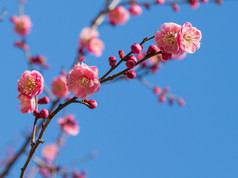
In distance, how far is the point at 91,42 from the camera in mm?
4062

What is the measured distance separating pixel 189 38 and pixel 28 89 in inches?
36.9

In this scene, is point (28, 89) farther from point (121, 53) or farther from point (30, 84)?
point (121, 53)

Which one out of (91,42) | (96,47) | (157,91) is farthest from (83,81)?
(157,91)

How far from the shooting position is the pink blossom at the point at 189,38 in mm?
1389

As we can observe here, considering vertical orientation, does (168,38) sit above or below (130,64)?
above

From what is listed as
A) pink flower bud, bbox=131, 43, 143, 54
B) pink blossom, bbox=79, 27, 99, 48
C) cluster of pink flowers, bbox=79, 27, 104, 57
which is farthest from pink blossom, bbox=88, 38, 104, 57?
pink flower bud, bbox=131, 43, 143, 54

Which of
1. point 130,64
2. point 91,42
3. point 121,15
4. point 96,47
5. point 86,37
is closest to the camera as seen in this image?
point 130,64

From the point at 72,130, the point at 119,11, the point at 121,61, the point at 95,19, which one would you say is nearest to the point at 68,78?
the point at 121,61

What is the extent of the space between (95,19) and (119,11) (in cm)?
140

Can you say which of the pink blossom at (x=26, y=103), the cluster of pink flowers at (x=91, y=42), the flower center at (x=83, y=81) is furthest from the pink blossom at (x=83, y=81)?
the cluster of pink flowers at (x=91, y=42)

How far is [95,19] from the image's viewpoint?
130 inches

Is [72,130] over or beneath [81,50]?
beneath

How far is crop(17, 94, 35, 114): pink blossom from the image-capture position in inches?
53.4

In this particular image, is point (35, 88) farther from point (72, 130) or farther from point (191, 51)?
point (72, 130)
